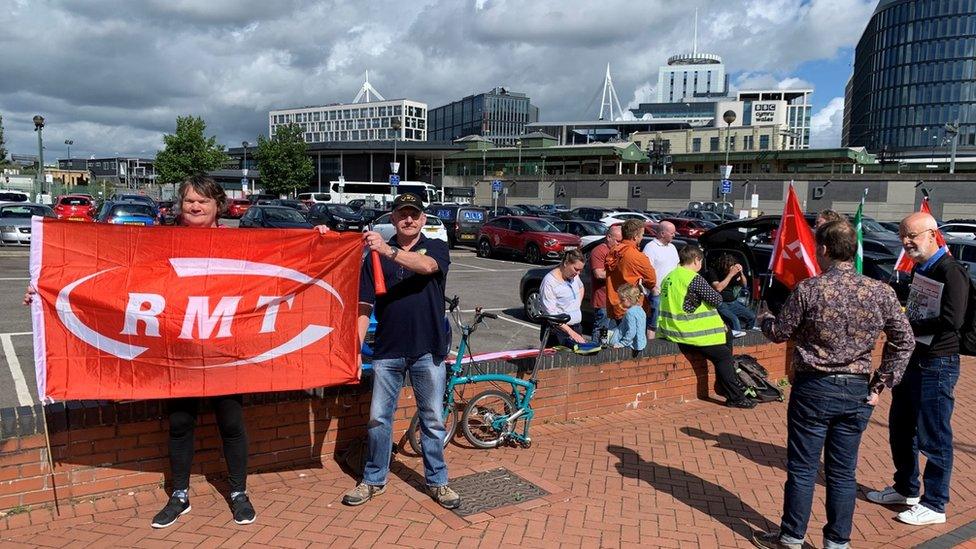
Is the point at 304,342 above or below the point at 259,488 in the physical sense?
above

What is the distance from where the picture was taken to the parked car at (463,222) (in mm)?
26031

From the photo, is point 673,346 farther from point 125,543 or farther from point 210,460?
point 125,543

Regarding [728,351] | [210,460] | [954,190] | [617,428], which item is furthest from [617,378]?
[954,190]

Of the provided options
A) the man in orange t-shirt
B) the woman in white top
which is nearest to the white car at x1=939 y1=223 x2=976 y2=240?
the man in orange t-shirt

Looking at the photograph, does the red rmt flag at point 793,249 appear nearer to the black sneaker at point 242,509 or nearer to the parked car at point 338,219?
the black sneaker at point 242,509

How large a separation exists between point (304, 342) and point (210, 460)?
3.25 ft

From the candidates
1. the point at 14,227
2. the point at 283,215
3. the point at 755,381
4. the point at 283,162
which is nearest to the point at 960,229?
the point at 755,381

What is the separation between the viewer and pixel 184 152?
205 feet

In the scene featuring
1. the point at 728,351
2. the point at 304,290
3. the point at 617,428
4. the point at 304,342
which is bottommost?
the point at 617,428

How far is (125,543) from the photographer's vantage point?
368cm

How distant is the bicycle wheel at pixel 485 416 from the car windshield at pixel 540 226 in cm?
1697

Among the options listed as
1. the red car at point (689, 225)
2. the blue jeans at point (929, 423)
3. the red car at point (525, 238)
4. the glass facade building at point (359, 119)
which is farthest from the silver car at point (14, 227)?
the glass facade building at point (359, 119)

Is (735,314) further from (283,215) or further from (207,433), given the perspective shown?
(283,215)

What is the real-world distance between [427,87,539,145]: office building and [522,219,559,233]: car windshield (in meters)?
139
